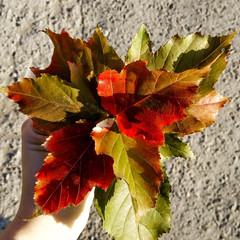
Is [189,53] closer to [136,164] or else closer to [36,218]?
[136,164]

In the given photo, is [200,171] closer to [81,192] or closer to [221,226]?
[221,226]

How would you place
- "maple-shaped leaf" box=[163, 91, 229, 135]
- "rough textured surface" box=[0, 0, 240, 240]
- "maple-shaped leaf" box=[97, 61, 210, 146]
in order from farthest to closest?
1. "rough textured surface" box=[0, 0, 240, 240]
2. "maple-shaped leaf" box=[163, 91, 229, 135]
3. "maple-shaped leaf" box=[97, 61, 210, 146]

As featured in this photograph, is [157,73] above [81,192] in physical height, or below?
above

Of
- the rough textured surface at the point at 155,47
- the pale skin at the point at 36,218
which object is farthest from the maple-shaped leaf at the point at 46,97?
the rough textured surface at the point at 155,47

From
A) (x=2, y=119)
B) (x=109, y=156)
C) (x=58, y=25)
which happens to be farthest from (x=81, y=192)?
(x=58, y=25)

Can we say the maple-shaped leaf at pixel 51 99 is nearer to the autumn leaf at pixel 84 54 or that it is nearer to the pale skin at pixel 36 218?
the autumn leaf at pixel 84 54

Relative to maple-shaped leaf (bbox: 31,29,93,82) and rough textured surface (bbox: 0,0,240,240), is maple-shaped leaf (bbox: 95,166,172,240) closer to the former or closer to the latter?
maple-shaped leaf (bbox: 31,29,93,82)

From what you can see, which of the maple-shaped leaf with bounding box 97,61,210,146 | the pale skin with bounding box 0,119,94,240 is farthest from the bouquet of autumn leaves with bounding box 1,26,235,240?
the pale skin with bounding box 0,119,94,240

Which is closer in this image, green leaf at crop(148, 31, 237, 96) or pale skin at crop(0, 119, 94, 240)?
green leaf at crop(148, 31, 237, 96)
